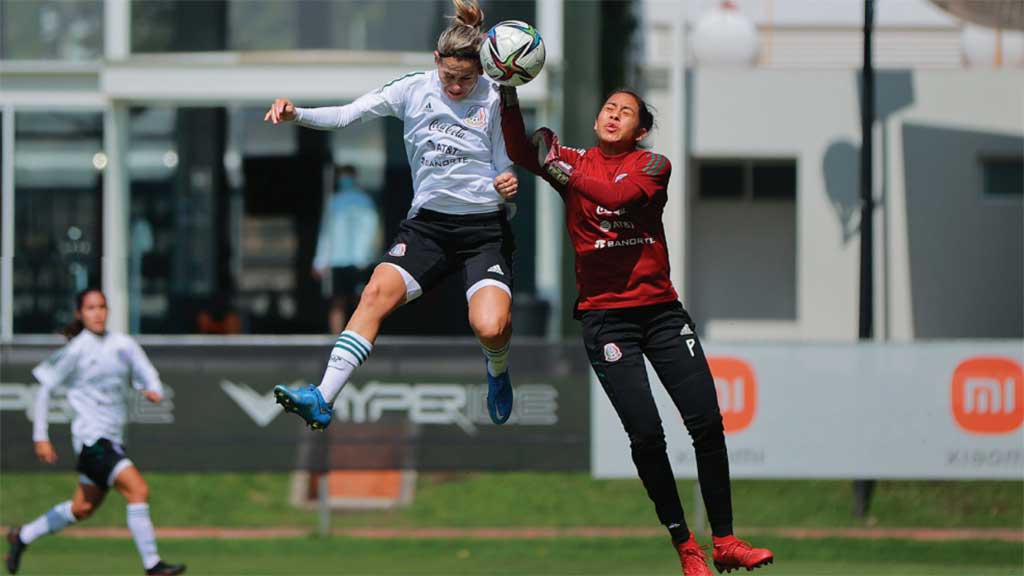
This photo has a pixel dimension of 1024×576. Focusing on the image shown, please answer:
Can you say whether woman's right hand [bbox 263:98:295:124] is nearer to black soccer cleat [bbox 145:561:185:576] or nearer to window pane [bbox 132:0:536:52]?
black soccer cleat [bbox 145:561:185:576]

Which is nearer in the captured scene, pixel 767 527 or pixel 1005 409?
pixel 1005 409

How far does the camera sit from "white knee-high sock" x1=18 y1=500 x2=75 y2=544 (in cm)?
1128

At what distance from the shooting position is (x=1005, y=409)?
12375mm

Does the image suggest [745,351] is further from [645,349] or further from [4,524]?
[4,524]

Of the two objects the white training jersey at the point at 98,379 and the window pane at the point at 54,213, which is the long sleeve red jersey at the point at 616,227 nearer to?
the white training jersey at the point at 98,379

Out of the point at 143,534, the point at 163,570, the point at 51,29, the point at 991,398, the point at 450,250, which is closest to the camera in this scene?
the point at 450,250

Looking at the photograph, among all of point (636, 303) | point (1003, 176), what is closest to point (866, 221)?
point (1003, 176)

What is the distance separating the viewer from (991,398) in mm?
12375

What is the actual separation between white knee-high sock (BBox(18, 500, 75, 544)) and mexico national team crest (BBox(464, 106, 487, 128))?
522cm

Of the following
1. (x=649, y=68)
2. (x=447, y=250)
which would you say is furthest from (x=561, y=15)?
(x=447, y=250)

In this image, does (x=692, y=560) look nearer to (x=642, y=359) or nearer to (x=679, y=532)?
(x=679, y=532)

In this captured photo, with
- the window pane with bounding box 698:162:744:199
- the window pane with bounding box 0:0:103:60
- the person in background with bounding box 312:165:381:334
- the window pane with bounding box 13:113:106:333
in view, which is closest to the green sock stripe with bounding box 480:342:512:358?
the person in background with bounding box 312:165:381:334

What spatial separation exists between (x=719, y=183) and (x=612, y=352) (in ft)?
42.2

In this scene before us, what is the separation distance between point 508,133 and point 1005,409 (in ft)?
21.2
